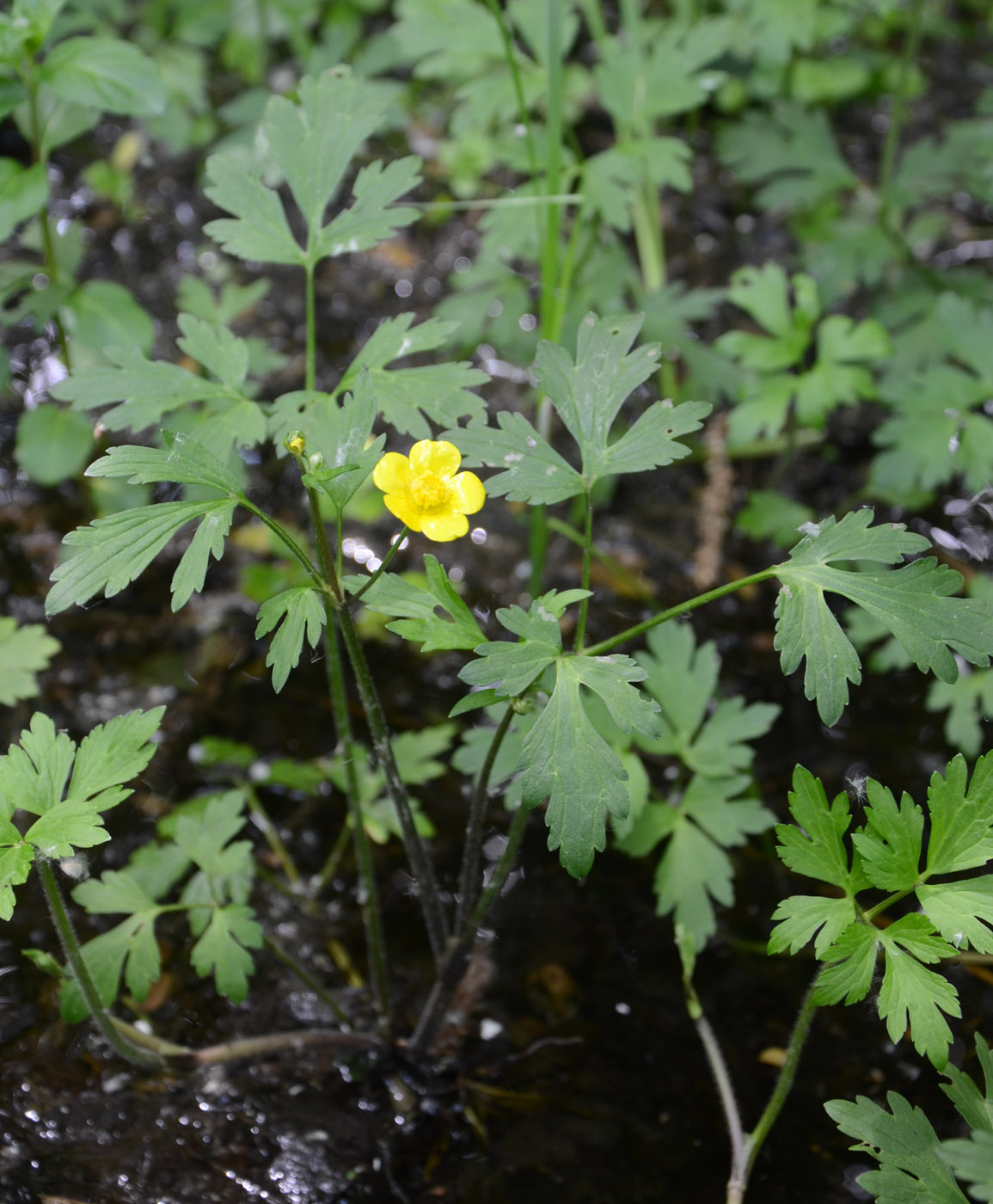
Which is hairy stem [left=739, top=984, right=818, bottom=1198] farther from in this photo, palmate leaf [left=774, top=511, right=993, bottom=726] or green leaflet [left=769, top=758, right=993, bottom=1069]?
palmate leaf [left=774, top=511, right=993, bottom=726]

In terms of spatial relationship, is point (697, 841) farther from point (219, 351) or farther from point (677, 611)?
point (219, 351)

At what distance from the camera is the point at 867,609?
52.2 inches

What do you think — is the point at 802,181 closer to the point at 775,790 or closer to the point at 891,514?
the point at 891,514

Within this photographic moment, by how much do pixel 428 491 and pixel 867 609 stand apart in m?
0.67

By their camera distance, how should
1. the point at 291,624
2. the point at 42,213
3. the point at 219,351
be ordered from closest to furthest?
the point at 291,624, the point at 219,351, the point at 42,213

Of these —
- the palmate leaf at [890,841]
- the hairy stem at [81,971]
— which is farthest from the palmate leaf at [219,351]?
the palmate leaf at [890,841]

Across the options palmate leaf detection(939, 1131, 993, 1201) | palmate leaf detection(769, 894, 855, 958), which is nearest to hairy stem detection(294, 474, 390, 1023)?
palmate leaf detection(769, 894, 855, 958)

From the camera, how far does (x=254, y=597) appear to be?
8.52 ft

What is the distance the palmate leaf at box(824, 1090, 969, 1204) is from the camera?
1306 millimetres

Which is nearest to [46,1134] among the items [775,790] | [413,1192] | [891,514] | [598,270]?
[413,1192]

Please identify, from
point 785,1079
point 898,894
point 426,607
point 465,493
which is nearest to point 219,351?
point 465,493

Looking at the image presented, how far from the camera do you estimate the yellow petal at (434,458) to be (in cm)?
145

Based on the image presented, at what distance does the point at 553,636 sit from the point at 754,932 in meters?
1.08

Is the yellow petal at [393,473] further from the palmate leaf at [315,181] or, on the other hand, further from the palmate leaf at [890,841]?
the palmate leaf at [890,841]
